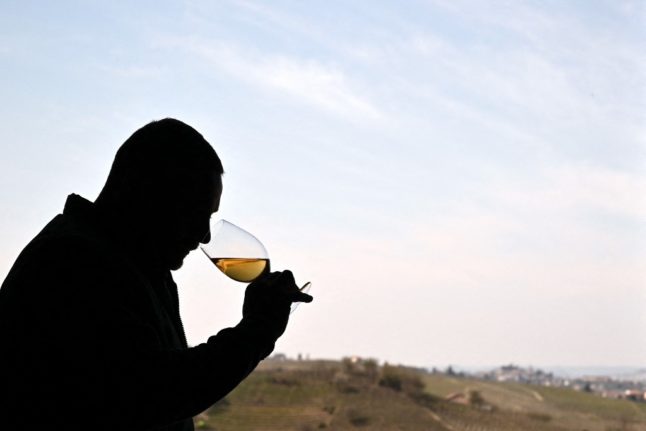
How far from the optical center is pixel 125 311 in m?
1.67

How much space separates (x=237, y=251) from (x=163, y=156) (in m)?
0.38

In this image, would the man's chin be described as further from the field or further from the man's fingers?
the field

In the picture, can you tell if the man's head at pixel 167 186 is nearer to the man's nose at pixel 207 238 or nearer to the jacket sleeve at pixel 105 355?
the man's nose at pixel 207 238

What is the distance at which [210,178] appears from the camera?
1.83 meters

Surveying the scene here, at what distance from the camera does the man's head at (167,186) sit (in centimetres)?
181

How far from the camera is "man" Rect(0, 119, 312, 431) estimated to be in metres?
1.60

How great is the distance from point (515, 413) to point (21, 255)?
81561 mm

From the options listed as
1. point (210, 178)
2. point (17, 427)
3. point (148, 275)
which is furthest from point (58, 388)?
point (210, 178)

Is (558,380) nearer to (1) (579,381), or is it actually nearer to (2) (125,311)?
(1) (579,381)

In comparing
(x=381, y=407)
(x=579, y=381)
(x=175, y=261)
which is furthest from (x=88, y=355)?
(x=579, y=381)

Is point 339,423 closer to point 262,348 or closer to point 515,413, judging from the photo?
point 515,413

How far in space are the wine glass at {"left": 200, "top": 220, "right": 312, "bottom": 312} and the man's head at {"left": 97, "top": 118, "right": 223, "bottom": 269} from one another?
254 mm

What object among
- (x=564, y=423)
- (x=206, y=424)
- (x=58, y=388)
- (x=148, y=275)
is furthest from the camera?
(x=564, y=423)

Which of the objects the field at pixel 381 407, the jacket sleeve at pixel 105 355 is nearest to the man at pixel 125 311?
the jacket sleeve at pixel 105 355
